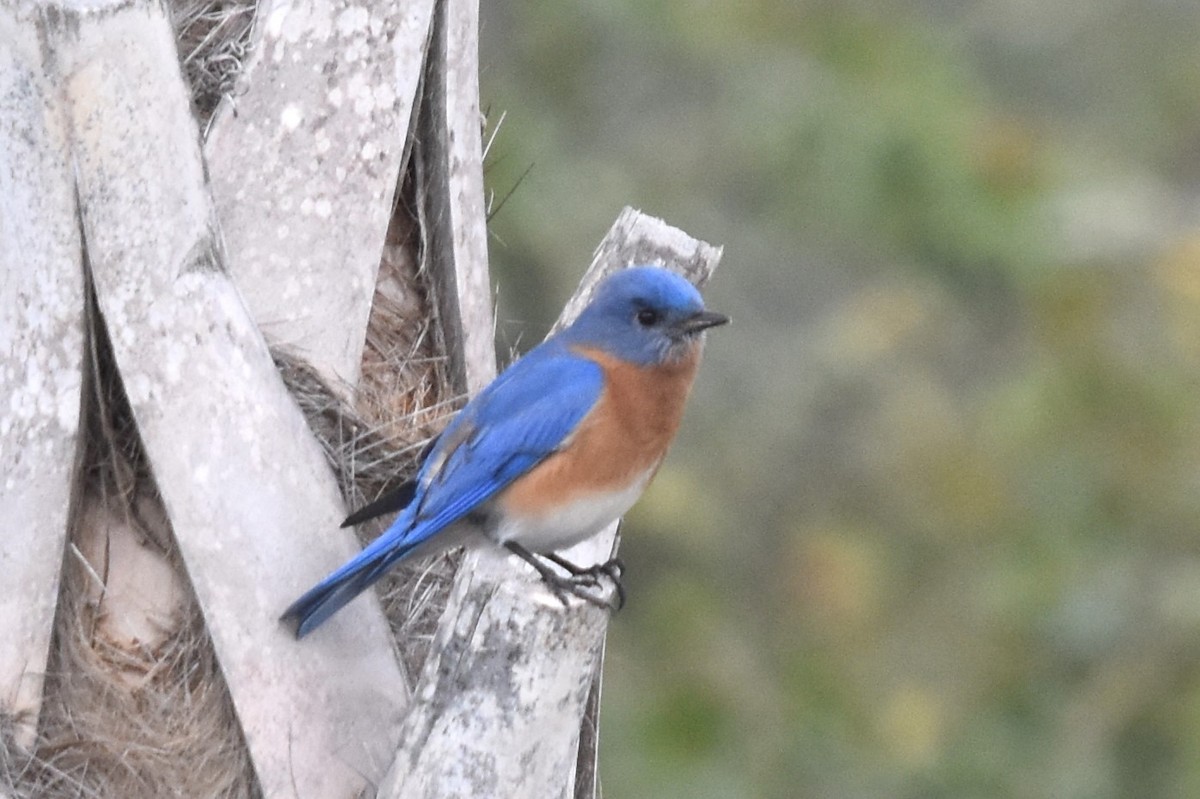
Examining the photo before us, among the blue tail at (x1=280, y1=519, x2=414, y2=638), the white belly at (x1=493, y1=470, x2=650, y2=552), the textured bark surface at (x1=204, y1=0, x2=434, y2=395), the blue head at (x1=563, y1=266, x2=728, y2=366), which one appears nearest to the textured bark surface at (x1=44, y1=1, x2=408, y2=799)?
the blue tail at (x1=280, y1=519, x2=414, y2=638)

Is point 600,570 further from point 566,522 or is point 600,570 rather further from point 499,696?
point 499,696

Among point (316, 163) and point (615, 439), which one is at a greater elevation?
point (316, 163)

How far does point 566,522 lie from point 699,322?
593 mm

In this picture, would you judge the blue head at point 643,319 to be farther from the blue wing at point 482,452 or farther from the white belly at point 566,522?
the white belly at point 566,522

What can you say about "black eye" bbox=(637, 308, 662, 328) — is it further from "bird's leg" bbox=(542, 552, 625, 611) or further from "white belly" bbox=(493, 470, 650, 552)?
"bird's leg" bbox=(542, 552, 625, 611)

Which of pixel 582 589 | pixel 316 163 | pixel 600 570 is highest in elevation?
pixel 316 163

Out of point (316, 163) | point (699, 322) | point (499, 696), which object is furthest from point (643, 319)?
point (499, 696)

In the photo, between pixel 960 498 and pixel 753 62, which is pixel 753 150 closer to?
pixel 753 62

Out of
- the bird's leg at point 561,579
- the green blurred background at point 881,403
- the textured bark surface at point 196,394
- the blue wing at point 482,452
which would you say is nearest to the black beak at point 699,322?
the blue wing at point 482,452

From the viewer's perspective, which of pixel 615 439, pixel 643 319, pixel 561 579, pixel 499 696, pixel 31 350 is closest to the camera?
pixel 499 696

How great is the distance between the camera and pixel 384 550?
11.3 ft

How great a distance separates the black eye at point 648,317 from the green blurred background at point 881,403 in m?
1.42

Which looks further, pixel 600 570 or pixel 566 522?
pixel 600 570

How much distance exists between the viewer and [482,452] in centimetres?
390
